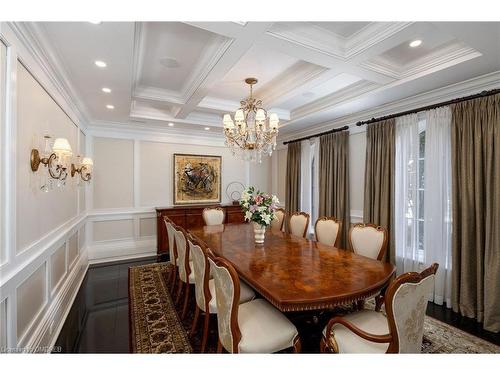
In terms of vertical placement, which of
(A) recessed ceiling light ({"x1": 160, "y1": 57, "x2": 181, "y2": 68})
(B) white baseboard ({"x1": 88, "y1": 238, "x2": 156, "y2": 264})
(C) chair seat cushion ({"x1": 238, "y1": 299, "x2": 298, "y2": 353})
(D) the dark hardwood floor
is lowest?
(D) the dark hardwood floor

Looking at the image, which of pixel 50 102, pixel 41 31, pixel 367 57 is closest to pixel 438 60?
pixel 367 57

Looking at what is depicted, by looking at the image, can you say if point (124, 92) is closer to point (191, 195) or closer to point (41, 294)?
point (41, 294)

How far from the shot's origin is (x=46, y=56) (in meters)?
2.04

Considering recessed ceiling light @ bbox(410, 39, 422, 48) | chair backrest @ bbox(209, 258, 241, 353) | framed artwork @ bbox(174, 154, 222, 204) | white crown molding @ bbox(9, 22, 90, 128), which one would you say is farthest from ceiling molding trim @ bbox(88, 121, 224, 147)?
chair backrest @ bbox(209, 258, 241, 353)

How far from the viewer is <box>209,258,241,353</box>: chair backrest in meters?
1.46

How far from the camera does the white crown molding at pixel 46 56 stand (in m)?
1.67

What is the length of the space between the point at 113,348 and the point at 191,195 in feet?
11.2

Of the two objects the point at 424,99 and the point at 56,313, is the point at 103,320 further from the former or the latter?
the point at 424,99

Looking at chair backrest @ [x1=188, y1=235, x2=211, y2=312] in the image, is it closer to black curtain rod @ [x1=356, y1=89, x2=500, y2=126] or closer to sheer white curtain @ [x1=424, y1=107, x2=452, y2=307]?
sheer white curtain @ [x1=424, y1=107, x2=452, y2=307]

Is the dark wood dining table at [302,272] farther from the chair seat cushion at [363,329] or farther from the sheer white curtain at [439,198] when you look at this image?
the sheer white curtain at [439,198]

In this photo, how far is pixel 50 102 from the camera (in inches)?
92.2

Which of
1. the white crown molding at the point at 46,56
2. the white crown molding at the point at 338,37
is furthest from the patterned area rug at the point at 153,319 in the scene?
the white crown molding at the point at 338,37

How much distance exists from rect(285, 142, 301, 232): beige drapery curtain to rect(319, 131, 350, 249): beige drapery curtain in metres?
0.63

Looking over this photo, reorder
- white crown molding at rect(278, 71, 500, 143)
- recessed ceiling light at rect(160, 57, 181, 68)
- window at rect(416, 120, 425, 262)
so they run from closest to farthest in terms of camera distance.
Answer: white crown molding at rect(278, 71, 500, 143) < recessed ceiling light at rect(160, 57, 181, 68) < window at rect(416, 120, 425, 262)
